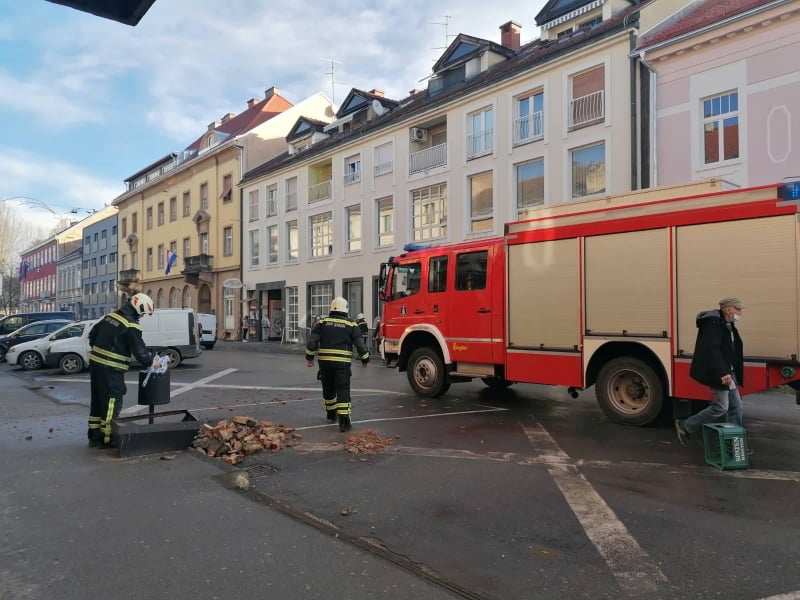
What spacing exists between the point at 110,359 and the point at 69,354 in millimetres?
10945

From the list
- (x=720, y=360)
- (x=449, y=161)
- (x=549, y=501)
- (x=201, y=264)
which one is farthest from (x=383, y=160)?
(x=549, y=501)

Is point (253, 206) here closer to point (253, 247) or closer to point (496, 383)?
point (253, 247)

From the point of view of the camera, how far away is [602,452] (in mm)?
A: 6496

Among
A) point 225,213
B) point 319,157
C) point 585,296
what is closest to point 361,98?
point 319,157

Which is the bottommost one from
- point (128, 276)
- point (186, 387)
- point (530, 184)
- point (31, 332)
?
point (186, 387)

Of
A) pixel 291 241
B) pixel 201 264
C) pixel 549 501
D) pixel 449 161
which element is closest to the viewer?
pixel 549 501

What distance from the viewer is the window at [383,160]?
2684cm

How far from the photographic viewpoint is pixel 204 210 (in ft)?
132

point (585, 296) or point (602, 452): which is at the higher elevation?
point (585, 296)

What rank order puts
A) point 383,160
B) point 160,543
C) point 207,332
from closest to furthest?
point 160,543 < point 207,332 < point 383,160

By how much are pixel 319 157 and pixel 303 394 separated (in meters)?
21.5

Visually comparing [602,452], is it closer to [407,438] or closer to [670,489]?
[670,489]

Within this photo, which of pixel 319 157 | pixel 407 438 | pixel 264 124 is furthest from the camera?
pixel 264 124

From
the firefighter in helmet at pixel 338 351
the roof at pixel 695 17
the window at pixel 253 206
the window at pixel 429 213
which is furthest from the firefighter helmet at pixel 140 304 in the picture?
the window at pixel 253 206
